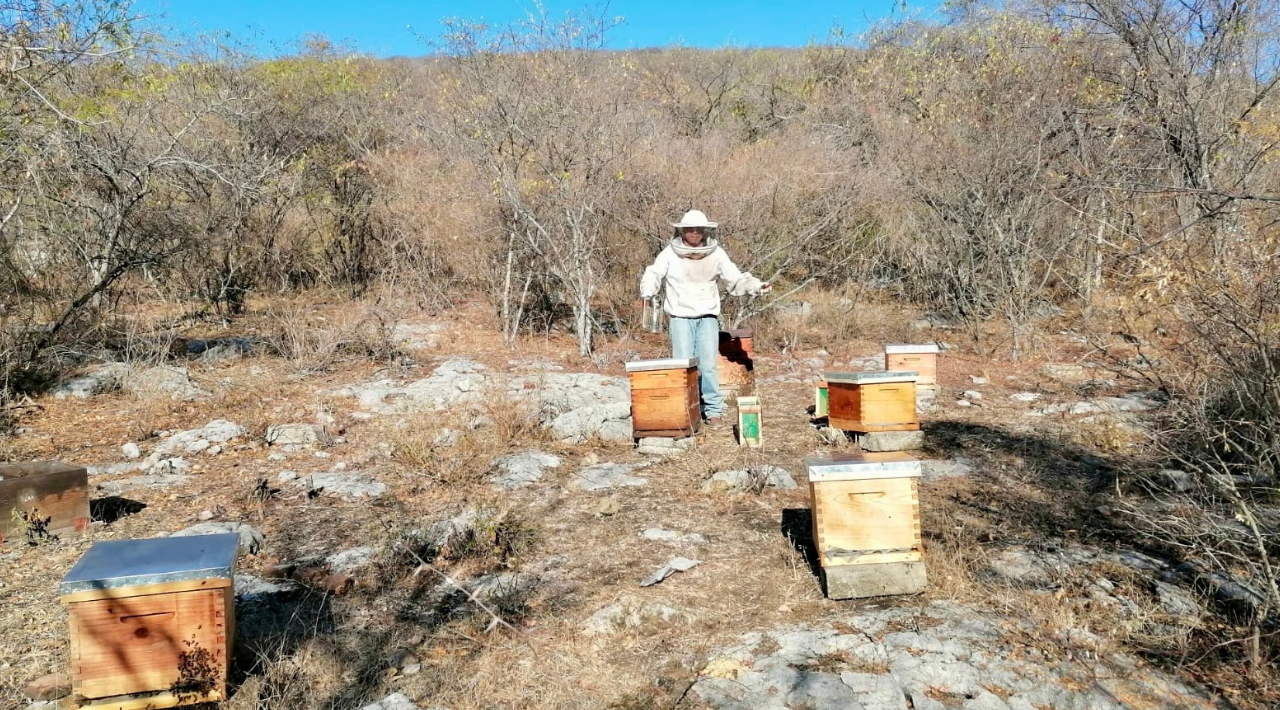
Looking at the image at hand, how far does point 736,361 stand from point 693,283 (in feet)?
6.27

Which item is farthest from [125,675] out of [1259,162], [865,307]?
[1259,162]

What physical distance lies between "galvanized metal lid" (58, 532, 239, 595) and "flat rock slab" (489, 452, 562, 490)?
267 cm

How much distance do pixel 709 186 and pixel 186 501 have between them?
7345 mm

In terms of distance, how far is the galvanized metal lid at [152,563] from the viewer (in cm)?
286

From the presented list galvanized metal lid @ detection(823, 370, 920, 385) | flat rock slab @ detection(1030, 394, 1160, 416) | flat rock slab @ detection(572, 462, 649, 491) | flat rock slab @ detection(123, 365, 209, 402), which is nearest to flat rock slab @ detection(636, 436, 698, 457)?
flat rock slab @ detection(572, 462, 649, 491)

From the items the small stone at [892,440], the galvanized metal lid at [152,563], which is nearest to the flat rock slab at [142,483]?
the galvanized metal lid at [152,563]

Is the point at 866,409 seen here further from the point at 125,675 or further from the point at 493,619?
the point at 125,675

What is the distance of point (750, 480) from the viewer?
5559 millimetres

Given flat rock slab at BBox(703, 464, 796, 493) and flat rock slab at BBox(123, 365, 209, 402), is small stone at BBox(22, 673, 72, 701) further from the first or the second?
flat rock slab at BBox(123, 365, 209, 402)

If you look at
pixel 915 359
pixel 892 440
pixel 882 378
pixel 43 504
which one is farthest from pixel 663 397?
pixel 43 504

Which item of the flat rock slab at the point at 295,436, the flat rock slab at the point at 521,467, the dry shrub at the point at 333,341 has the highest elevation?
the dry shrub at the point at 333,341

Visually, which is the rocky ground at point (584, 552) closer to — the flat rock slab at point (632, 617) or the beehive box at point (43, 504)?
the flat rock slab at point (632, 617)

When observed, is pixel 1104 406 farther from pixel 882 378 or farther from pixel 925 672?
pixel 925 672

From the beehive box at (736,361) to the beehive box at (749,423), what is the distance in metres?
2.05
